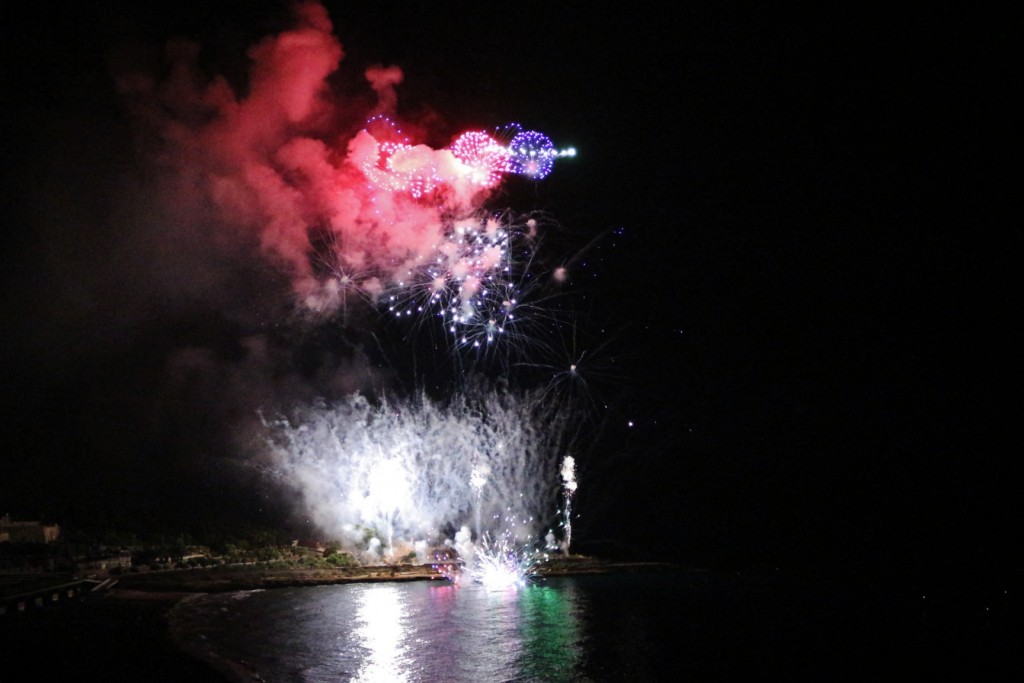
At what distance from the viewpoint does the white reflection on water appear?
560 inches

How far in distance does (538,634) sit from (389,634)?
3.79 meters

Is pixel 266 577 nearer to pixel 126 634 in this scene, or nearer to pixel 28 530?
pixel 126 634

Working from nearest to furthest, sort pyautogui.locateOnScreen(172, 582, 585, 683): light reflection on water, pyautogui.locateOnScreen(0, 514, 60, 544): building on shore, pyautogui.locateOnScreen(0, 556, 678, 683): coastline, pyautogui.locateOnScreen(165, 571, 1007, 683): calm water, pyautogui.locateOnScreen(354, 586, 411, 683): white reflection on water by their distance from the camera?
pyautogui.locateOnScreen(0, 556, 678, 683): coastline, pyautogui.locateOnScreen(354, 586, 411, 683): white reflection on water, pyautogui.locateOnScreen(172, 582, 585, 683): light reflection on water, pyautogui.locateOnScreen(165, 571, 1007, 683): calm water, pyautogui.locateOnScreen(0, 514, 60, 544): building on shore

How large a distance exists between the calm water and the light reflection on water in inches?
1.8

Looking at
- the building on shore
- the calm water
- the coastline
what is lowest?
the calm water

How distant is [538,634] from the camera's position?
1883cm

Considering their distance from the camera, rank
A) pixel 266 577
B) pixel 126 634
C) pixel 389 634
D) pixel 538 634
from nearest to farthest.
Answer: pixel 126 634 → pixel 389 634 → pixel 538 634 → pixel 266 577

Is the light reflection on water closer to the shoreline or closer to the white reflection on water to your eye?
the white reflection on water

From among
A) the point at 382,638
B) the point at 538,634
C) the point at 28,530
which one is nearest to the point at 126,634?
the point at 382,638

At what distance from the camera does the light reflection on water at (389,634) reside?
574 inches

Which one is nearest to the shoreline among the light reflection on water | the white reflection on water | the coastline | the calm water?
the coastline

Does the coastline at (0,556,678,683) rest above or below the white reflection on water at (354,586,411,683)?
above

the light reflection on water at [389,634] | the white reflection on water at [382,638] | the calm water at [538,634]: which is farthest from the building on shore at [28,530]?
the white reflection on water at [382,638]

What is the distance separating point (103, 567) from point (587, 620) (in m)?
20.2
